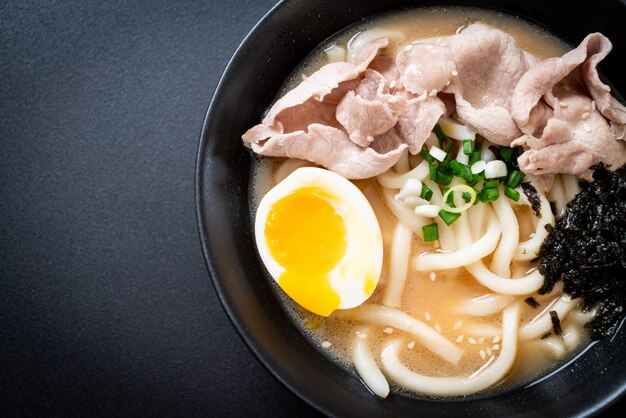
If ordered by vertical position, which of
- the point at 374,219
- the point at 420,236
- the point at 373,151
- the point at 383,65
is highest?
the point at 383,65

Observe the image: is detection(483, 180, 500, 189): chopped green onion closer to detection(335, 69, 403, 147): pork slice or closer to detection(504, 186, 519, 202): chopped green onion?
detection(504, 186, 519, 202): chopped green onion

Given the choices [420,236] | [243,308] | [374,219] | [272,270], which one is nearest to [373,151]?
[374,219]

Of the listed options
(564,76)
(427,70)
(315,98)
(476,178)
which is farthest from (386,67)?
(564,76)

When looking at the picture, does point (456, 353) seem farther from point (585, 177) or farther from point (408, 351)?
point (585, 177)

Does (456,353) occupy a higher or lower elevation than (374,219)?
lower

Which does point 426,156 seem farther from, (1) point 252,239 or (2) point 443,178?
(1) point 252,239

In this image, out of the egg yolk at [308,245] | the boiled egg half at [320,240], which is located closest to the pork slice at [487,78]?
the boiled egg half at [320,240]
